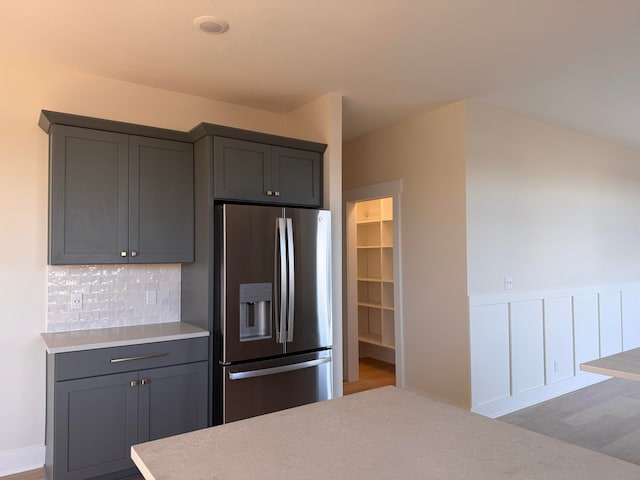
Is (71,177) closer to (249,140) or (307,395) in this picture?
(249,140)

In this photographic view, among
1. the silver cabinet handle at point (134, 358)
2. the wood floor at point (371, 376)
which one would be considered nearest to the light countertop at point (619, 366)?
the silver cabinet handle at point (134, 358)

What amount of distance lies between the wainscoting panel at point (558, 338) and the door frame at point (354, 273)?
141 centimetres

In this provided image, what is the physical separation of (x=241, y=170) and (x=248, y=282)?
788 mm

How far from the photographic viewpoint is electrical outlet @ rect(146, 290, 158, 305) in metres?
3.37

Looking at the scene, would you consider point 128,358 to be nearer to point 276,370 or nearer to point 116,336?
point 116,336

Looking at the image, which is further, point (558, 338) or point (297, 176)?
point (558, 338)

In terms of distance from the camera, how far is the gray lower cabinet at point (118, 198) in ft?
9.26

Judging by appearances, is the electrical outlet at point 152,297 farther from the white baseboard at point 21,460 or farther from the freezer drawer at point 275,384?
the white baseboard at point 21,460

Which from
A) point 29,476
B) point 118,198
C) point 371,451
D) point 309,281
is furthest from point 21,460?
point 371,451

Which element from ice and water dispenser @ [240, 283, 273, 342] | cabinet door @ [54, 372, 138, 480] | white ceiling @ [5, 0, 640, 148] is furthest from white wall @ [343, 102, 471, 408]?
cabinet door @ [54, 372, 138, 480]

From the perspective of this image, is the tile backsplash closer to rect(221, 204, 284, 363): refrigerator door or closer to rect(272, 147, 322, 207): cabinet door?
rect(221, 204, 284, 363): refrigerator door

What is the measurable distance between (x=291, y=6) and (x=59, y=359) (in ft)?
7.51

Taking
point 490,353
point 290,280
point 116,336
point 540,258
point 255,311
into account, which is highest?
point 540,258

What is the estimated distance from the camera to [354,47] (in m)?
2.81
